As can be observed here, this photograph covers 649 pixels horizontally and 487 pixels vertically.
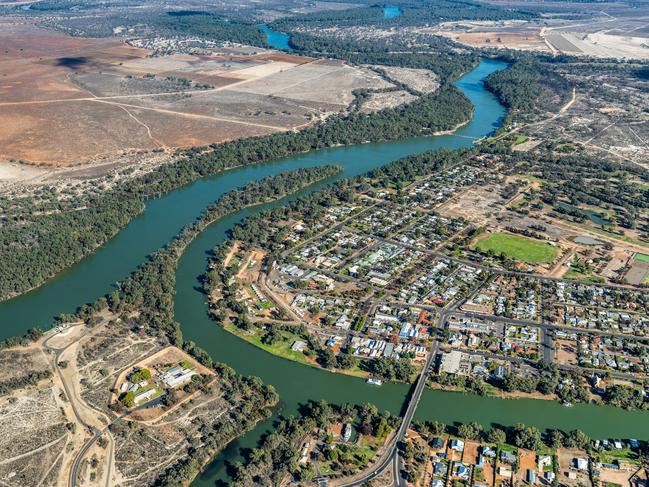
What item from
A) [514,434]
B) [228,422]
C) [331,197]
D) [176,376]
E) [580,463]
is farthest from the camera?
[331,197]

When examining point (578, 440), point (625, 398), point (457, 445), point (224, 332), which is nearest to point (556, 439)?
point (578, 440)

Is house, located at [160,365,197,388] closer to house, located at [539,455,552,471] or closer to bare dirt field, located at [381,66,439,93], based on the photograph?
house, located at [539,455,552,471]

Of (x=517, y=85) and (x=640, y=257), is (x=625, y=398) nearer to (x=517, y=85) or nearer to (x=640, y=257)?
(x=640, y=257)

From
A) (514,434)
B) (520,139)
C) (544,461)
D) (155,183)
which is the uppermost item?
(155,183)

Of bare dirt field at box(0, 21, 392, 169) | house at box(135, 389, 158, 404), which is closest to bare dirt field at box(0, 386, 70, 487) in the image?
house at box(135, 389, 158, 404)

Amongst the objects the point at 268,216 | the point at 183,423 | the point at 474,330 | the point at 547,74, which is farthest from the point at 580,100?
the point at 183,423

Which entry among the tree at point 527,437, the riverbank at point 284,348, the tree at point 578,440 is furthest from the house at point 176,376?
the tree at point 578,440
